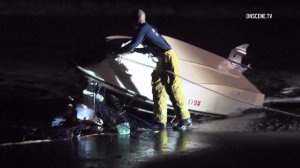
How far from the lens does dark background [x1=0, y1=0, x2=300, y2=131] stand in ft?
44.0

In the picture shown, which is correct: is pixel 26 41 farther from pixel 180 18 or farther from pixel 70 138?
pixel 70 138

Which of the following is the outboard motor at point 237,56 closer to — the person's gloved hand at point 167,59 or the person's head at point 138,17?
the person's gloved hand at point 167,59

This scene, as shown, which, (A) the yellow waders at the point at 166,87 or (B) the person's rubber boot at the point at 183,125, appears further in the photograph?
(B) the person's rubber boot at the point at 183,125

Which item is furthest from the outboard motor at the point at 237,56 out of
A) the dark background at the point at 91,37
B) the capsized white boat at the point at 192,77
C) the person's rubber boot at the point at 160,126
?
the dark background at the point at 91,37

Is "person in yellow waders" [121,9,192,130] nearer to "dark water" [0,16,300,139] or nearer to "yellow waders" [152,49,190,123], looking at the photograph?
"yellow waders" [152,49,190,123]

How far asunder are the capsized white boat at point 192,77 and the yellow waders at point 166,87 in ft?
1.04

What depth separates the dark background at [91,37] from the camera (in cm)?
1341

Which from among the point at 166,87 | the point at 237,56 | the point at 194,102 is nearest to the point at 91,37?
the point at 237,56

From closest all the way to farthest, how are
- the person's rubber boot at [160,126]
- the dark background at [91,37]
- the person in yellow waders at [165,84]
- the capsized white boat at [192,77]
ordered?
1. the person in yellow waders at [165,84]
2. the person's rubber boot at [160,126]
3. the capsized white boat at [192,77]
4. the dark background at [91,37]

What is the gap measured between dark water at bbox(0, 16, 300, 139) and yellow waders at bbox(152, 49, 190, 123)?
1044mm

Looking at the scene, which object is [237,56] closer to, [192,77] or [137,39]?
[192,77]

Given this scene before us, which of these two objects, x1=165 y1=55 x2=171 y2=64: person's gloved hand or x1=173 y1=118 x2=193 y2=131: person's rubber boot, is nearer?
x1=165 y1=55 x2=171 y2=64: person's gloved hand

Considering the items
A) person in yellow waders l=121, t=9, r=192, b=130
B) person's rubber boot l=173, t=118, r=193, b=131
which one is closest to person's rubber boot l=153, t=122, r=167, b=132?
person in yellow waders l=121, t=9, r=192, b=130

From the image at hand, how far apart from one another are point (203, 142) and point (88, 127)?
201 cm
